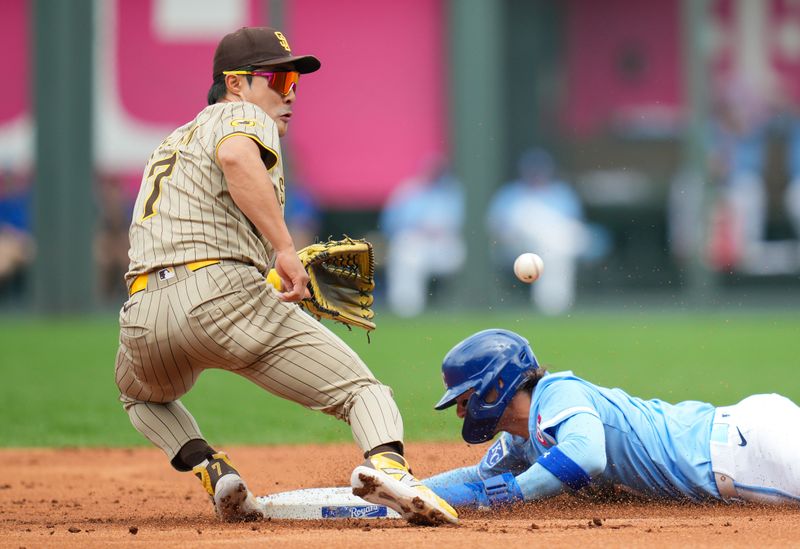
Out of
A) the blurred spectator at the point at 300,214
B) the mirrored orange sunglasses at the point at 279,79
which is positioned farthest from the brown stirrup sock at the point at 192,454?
the blurred spectator at the point at 300,214

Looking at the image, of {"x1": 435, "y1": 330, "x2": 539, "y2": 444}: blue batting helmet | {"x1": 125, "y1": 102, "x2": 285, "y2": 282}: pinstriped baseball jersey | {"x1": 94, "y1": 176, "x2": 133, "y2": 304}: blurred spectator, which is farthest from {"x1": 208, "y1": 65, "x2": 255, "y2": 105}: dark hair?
{"x1": 94, "y1": 176, "x2": 133, "y2": 304}: blurred spectator

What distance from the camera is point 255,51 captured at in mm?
4551

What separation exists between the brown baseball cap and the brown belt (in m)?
0.75

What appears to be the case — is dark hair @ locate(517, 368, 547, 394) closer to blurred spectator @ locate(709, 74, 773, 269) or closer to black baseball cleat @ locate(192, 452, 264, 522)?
black baseball cleat @ locate(192, 452, 264, 522)

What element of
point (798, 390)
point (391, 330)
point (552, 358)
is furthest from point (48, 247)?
point (798, 390)

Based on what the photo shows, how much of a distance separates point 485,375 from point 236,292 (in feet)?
2.98

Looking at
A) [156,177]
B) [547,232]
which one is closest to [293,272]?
[156,177]

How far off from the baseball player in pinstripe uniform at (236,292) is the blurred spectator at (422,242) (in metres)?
12.9

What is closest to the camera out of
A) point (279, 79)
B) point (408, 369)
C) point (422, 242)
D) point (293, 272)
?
point (293, 272)

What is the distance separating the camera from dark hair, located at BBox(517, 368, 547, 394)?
14.9ft

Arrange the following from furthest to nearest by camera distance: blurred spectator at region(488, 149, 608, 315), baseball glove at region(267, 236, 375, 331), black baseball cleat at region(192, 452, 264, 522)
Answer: blurred spectator at region(488, 149, 608, 315)
baseball glove at region(267, 236, 375, 331)
black baseball cleat at region(192, 452, 264, 522)

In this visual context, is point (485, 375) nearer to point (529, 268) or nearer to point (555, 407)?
point (555, 407)

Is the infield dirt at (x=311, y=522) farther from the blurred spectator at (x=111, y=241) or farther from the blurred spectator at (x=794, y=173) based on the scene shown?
the blurred spectator at (x=794, y=173)

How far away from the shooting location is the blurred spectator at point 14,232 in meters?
17.1
